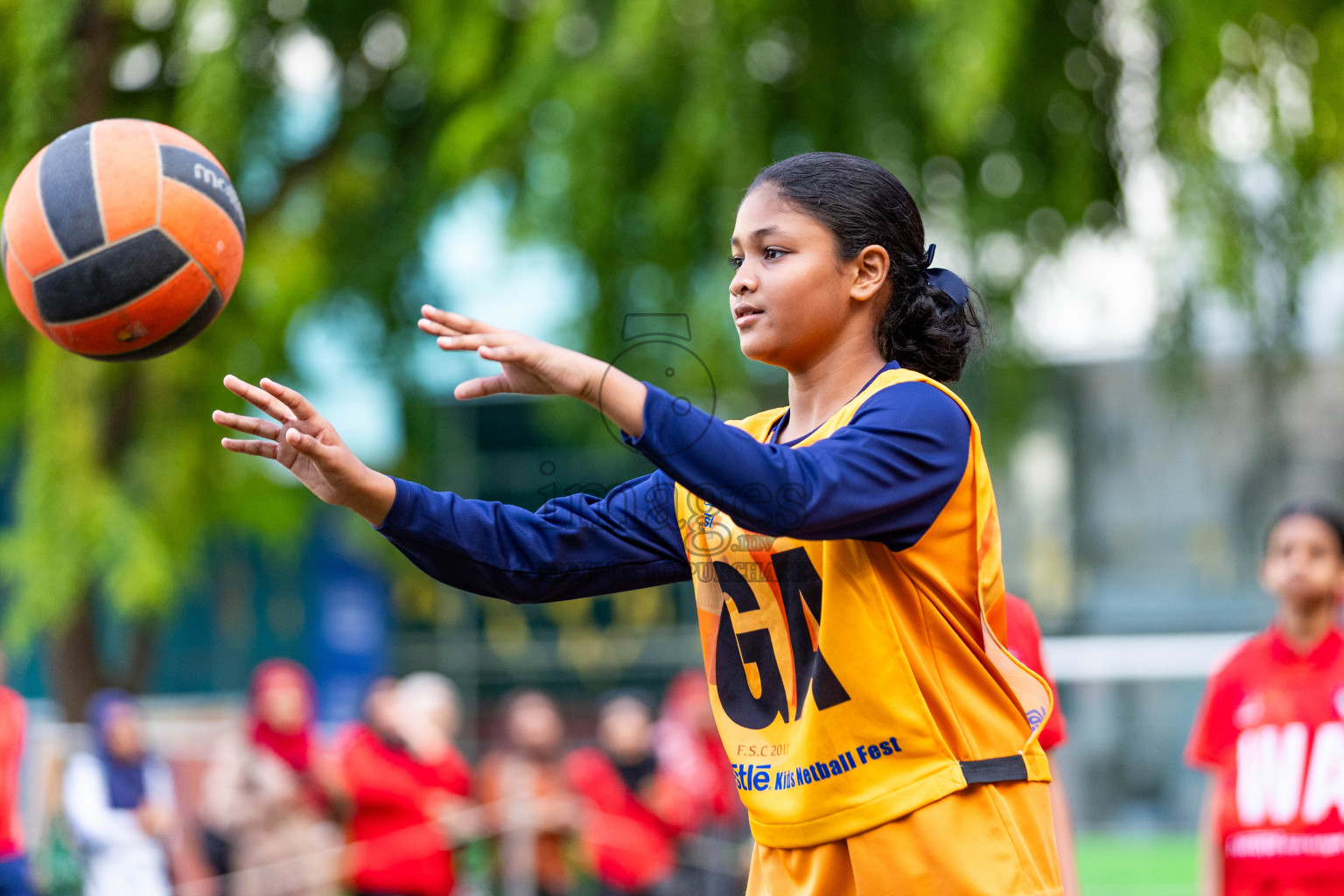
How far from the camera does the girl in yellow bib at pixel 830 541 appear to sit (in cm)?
196

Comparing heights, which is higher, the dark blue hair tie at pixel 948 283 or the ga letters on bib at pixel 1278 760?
the dark blue hair tie at pixel 948 283

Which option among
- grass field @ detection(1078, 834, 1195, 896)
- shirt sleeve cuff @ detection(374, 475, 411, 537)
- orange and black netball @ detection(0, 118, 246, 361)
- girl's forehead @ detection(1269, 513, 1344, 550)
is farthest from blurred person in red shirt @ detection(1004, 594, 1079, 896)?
grass field @ detection(1078, 834, 1195, 896)

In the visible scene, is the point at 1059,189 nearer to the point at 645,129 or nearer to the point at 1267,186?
the point at 1267,186

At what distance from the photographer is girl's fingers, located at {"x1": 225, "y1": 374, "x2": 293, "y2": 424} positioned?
83.5 inches

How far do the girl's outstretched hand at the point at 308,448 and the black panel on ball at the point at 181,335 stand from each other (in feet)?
2.22

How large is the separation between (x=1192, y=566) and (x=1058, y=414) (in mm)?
2197

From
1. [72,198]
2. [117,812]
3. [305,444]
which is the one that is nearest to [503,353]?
[305,444]

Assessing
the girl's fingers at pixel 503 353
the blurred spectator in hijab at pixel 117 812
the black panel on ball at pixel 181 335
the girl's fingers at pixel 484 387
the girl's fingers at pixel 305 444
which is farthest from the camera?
the blurred spectator in hijab at pixel 117 812

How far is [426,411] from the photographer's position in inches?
362

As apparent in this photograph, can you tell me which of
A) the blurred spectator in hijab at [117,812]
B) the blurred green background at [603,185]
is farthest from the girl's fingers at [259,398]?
the blurred spectator in hijab at [117,812]

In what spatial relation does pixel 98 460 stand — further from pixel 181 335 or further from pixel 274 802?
pixel 181 335

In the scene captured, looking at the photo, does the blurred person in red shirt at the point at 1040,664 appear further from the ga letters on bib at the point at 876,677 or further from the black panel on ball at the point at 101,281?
the black panel on ball at the point at 101,281

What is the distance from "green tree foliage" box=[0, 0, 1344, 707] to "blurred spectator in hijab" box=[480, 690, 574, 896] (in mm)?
2413

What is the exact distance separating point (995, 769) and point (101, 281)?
74.8 inches
